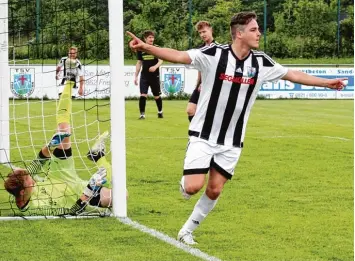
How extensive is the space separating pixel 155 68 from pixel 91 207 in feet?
43.9

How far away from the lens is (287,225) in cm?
888

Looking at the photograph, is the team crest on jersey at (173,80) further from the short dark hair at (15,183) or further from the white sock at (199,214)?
the white sock at (199,214)

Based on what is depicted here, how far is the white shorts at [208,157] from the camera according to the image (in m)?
8.01

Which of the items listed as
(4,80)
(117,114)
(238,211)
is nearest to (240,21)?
(117,114)

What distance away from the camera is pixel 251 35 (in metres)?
7.89

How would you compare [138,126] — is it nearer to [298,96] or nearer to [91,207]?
[91,207]

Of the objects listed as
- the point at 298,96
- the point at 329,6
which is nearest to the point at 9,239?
the point at 298,96

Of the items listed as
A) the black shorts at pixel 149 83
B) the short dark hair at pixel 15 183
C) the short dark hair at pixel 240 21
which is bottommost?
the short dark hair at pixel 15 183

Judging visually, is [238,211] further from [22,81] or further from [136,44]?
[22,81]

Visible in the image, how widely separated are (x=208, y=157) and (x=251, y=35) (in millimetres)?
1093

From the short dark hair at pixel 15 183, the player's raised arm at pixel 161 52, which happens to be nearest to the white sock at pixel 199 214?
the player's raised arm at pixel 161 52

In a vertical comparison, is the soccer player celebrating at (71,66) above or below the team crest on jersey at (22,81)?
above

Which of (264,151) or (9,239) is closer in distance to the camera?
(9,239)

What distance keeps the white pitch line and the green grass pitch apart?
0.08 meters
